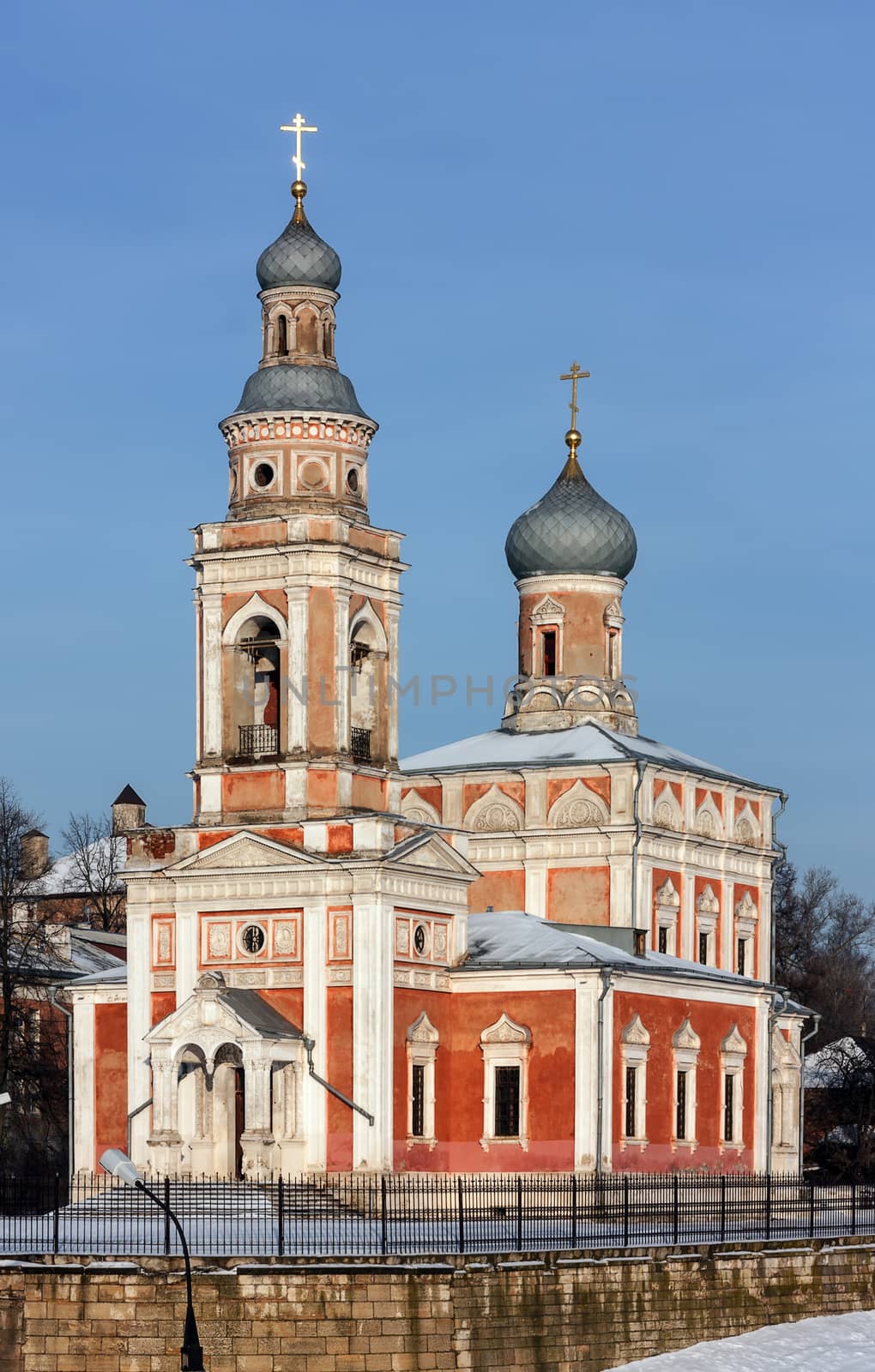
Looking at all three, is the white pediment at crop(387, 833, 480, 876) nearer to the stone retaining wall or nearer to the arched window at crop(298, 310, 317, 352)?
the arched window at crop(298, 310, 317, 352)

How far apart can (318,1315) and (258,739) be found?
14581mm

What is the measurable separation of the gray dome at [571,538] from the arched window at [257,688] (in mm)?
10958

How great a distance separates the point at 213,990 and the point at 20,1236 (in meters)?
8.91

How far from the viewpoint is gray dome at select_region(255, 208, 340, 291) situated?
45188mm

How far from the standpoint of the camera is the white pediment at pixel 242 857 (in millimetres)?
42594

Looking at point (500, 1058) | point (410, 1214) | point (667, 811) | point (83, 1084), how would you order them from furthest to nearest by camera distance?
point (667, 811)
point (83, 1084)
point (500, 1058)
point (410, 1214)

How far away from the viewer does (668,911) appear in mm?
51156

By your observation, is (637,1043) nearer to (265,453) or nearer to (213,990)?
(213,990)

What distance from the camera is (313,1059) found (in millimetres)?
42125

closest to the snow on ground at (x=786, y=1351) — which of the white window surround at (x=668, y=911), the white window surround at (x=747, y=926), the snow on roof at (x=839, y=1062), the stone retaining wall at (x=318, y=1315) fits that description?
the stone retaining wall at (x=318, y=1315)

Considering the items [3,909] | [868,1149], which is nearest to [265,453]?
[3,909]

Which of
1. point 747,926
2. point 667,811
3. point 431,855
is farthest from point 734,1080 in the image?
point 431,855

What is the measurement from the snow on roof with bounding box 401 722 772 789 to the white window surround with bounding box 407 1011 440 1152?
8.47 metres

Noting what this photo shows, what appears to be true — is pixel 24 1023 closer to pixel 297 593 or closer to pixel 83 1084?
pixel 83 1084
